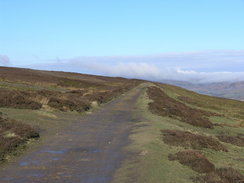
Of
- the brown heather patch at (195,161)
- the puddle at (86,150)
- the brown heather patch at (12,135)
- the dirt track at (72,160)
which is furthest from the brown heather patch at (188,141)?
the brown heather patch at (12,135)

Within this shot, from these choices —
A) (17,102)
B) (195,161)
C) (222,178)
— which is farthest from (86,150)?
(17,102)

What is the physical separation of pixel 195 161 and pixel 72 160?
5.38 metres

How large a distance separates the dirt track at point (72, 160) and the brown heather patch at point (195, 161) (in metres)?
2.67

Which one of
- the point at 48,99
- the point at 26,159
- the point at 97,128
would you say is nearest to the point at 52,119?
the point at 97,128

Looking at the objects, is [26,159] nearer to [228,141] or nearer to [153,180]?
[153,180]

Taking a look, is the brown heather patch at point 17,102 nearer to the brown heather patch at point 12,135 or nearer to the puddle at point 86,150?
the brown heather patch at point 12,135

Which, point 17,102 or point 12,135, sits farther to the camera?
point 17,102

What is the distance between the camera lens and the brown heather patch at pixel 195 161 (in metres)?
12.6

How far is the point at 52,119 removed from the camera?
2556 centimetres

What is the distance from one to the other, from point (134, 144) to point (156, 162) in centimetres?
407

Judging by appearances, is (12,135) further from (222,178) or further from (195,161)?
(222,178)

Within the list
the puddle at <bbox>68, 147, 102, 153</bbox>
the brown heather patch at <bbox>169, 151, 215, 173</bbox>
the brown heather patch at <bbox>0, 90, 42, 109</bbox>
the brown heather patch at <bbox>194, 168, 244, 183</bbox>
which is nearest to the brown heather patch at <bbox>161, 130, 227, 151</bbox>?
the brown heather patch at <bbox>169, 151, 215, 173</bbox>

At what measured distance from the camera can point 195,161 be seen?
13.2 meters

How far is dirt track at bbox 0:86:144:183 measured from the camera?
1145cm
